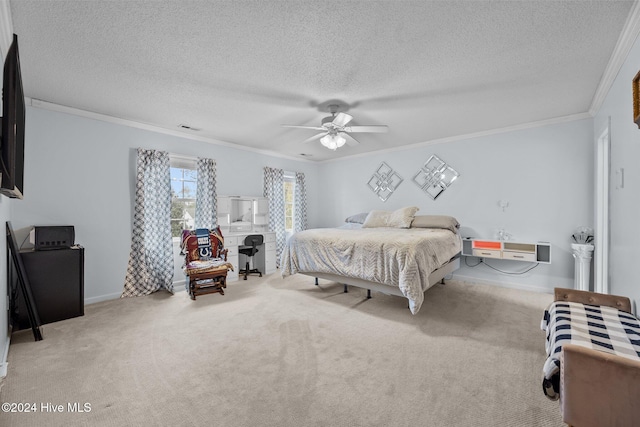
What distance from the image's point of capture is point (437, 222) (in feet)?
14.3

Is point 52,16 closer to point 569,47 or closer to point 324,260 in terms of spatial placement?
point 324,260

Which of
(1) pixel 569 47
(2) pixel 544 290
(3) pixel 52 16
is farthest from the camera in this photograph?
(2) pixel 544 290

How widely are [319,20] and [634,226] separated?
2.66 meters

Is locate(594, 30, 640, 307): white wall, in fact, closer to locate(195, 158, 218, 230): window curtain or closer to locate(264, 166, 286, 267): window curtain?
locate(264, 166, 286, 267): window curtain

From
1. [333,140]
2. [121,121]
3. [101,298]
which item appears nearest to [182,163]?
[121,121]

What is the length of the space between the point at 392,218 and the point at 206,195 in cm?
338

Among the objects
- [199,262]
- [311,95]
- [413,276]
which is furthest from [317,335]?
[311,95]

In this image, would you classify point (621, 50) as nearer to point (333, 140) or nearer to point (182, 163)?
point (333, 140)

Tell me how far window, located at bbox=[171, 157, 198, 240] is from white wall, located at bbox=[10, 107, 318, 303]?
15.2 inches

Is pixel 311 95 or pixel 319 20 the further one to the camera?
pixel 311 95

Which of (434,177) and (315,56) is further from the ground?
(315,56)

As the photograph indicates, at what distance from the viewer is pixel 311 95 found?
3.05 m

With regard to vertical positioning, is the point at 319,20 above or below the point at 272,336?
above

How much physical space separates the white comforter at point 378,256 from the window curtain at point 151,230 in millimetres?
1894
